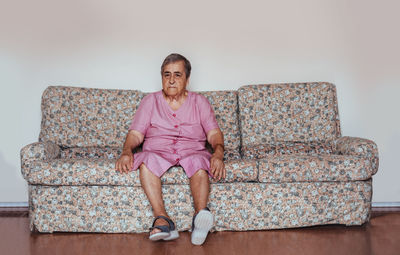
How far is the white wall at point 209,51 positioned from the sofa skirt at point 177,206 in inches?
37.7

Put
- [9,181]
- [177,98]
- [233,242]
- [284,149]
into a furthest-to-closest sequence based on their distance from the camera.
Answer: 1. [9,181]
2. [284,149]
3. [177,98]
4. [233,242]

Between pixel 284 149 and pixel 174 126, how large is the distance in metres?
0.85

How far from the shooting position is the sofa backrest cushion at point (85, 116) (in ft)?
9.57

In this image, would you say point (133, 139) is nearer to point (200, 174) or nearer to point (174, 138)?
point (174, 138)

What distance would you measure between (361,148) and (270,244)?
2.89 feet

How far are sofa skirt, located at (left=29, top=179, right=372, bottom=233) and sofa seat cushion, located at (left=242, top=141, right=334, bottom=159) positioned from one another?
0.45 metres

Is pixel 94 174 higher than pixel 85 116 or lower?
A: lower

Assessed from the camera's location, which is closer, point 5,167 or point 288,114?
point 288,114

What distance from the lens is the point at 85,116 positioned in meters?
2.97

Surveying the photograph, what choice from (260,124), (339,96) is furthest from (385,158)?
(260,124)

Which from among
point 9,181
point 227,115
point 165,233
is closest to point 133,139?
point 165,233

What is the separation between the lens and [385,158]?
323 centimetres

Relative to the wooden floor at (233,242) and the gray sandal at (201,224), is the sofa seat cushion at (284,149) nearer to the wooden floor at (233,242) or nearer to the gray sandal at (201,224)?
the wooden floor at (233,242)

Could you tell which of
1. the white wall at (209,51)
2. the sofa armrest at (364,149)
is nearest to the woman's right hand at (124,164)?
the white wall at (209,51)
